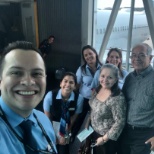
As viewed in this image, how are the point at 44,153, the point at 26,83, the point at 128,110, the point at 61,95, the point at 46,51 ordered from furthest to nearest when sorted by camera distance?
the point at 46,51
the point at 61,95
the point at 128,110
the point at 44,153
the point at 26,83

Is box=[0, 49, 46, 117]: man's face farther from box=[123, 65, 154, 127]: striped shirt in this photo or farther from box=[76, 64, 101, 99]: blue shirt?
box=[76, 64, 101, 99]: blue shirt

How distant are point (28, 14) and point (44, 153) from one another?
17.9ft

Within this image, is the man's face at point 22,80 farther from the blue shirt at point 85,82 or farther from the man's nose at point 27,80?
the blue shirt at point 85,82

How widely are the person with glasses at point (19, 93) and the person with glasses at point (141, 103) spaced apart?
130cm

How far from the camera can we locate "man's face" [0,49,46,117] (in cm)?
96

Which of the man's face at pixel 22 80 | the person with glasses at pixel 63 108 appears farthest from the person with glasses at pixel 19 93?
the person with glasses at pixel 63 108

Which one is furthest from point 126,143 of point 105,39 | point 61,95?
point 105,39

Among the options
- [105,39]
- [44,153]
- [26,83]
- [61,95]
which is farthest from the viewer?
[105,39]

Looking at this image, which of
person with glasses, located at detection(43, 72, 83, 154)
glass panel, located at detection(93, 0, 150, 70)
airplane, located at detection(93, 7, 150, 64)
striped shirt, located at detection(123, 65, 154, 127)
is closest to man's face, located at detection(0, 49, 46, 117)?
striped shirt, located at detection(123, 65, 154, 127)

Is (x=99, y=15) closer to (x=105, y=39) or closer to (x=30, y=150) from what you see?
(x=105, y=39)

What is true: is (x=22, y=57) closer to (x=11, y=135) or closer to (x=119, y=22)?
(x=11, y=135)

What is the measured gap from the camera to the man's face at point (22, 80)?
962 mm

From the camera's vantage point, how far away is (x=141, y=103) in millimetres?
2076

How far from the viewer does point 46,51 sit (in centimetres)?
587
